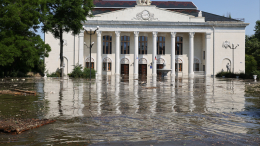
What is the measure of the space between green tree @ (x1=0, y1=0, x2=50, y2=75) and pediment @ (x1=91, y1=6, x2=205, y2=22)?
2893cm

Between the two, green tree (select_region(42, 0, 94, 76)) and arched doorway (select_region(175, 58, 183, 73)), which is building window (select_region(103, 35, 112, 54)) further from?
green tree (select_region(42, 0, 94, 76))

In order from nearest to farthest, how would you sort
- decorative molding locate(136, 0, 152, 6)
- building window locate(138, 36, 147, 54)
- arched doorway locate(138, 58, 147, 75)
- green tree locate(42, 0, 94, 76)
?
1. green tree locate(42, 0, 94, 76)
2. decorative molding locate(136, 0, 152, 6)
3. arched doorway locate(138, 58, 147, 75)
4. building window locate(138, 36, 147, 54)

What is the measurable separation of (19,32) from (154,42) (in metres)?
35.5

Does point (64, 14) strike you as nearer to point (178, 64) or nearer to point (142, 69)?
point (142, 69)

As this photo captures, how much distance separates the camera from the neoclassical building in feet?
203

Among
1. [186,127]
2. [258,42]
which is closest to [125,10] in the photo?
[258,42]

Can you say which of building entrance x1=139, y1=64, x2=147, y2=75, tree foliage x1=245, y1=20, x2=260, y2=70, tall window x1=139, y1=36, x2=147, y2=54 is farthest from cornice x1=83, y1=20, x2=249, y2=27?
tree foliage x1=245, y1=20, x2=260, y2=70

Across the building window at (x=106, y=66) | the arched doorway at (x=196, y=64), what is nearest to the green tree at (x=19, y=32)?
the building window at (x=106, y=66)

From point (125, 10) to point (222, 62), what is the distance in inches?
1026

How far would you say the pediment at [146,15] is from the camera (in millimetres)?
61719

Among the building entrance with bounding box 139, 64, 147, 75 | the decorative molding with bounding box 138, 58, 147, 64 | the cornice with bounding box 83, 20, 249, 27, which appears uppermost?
the cornice with bounding box 83, 20, 249, 27

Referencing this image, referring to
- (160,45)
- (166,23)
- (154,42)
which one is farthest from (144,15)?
(160,45)

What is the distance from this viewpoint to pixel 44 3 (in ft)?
109

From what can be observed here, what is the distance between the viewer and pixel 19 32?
109ft
